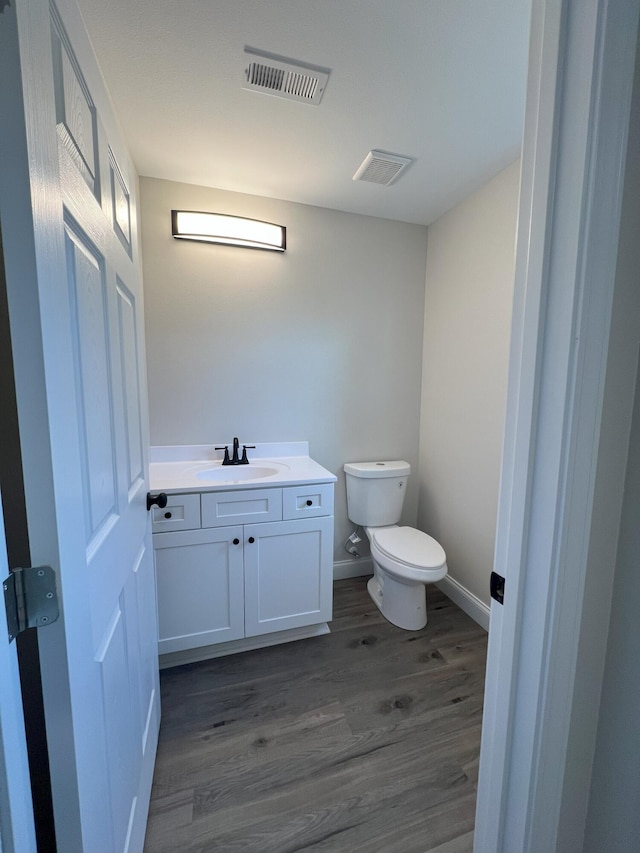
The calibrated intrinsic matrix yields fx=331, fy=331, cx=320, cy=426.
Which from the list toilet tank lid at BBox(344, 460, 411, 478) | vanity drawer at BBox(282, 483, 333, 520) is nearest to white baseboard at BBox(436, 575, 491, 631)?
toilet tank lid at BBox(344, 460, 411, 478)

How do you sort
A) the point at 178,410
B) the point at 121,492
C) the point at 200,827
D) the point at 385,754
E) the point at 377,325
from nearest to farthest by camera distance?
1. the point at 121,492
2. the point at 200,827
3. the point at 385,754
4. the point at 178,410
5. the point at 377,325

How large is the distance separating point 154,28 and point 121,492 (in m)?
1.41

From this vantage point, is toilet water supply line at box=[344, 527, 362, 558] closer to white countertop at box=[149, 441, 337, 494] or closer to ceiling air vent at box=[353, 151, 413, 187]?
white countertop at box=[149, 441, 337, 494]

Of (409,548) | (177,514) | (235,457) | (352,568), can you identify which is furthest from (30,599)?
(352,568)

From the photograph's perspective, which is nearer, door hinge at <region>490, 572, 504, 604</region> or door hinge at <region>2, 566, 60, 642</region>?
door hinge at <region>2, 566, 60, 642</region>

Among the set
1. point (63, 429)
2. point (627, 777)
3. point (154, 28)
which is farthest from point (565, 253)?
point (154, 28)

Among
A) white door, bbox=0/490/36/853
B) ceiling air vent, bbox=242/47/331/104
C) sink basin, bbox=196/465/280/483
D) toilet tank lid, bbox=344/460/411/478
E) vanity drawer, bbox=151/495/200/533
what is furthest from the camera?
toilet tank lid, bbox=344/460/411/478

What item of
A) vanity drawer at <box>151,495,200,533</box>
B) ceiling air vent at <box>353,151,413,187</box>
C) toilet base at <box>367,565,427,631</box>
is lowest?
toilet base at <box>367,565,427,631</box>

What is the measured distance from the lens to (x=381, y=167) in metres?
1.64

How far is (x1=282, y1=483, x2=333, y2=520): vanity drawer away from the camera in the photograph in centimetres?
165

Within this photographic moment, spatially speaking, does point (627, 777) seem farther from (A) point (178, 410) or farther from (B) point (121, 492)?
(A) point (178, 410)

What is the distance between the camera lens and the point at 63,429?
0.48m

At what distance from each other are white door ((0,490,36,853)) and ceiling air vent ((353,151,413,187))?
6.36ft

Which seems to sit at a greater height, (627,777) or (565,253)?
(565,253)
